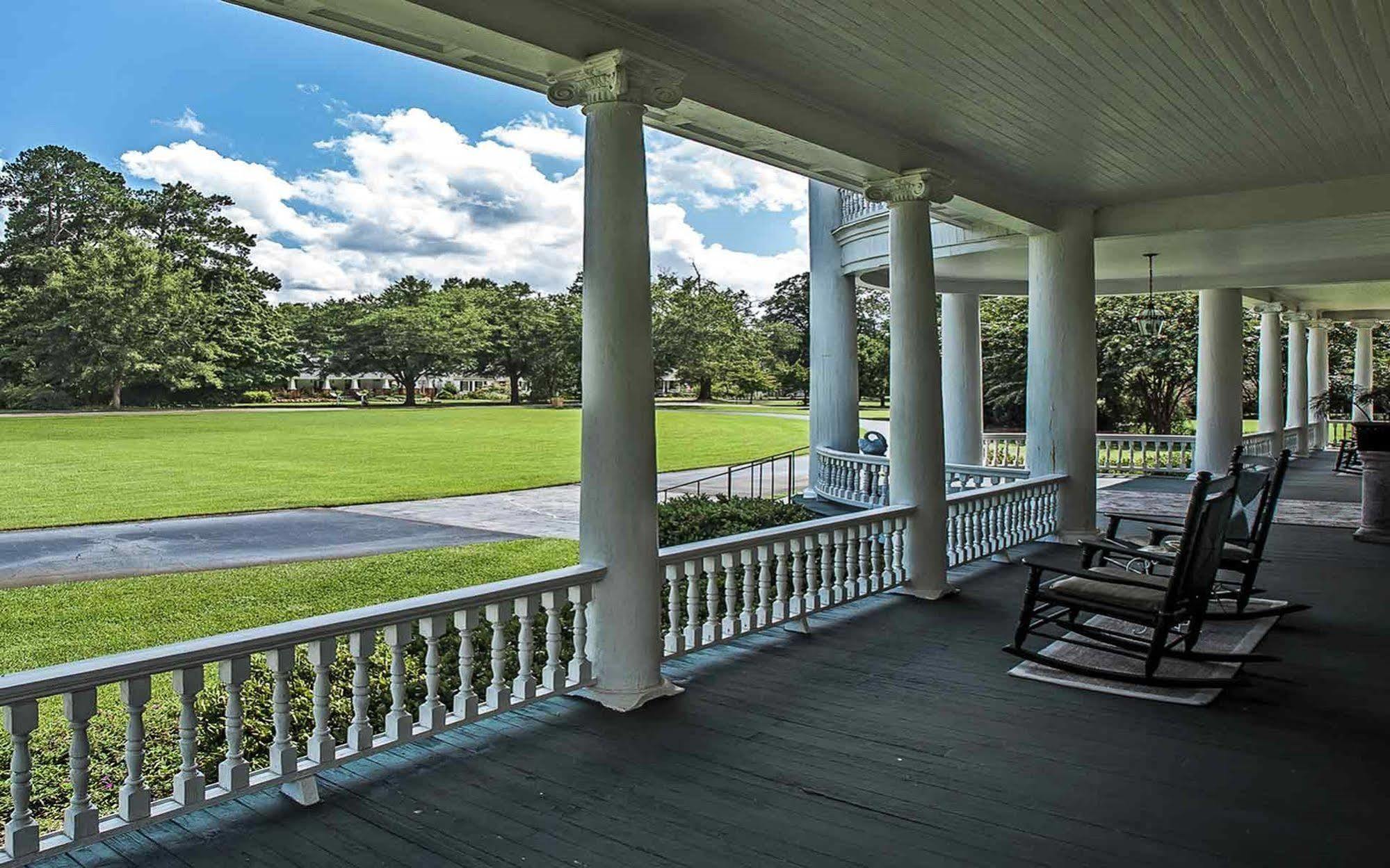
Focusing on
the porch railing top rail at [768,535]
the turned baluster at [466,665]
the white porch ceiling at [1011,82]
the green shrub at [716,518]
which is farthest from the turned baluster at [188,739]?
the green shrub at [716,518]

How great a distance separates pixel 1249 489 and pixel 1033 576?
2.19 m

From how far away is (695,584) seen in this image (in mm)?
4488

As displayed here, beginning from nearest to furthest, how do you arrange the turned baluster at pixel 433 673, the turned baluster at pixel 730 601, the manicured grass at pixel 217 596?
the turned baluster at pixel 433 673, the turned baluster at pixel 730 601, the manicured grass at pixel 217 596

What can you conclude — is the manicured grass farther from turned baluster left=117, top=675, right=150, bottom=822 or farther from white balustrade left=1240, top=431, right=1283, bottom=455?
white balustrade left=1240, top=431, right=1283, bottom=455

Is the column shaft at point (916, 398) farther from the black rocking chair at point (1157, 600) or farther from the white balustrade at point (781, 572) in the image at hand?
the black rocking chair at point (1157, 600)

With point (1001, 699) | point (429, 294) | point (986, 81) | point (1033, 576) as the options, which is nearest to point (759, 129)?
point (986, 81)

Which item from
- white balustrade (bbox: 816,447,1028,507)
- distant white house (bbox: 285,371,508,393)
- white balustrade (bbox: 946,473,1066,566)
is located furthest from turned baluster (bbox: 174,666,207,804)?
white balustrade (bbox: 816,447,1028,507)

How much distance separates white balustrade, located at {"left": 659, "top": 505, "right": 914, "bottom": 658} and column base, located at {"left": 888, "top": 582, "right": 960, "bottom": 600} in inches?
2.3

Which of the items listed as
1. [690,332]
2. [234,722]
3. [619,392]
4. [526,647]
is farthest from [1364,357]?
[234,722]

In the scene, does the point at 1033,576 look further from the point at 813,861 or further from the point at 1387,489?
the point at 1387,489

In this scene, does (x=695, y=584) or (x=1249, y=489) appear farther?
(x=1249, y=489)

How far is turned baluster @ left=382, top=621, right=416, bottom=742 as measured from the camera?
323cm

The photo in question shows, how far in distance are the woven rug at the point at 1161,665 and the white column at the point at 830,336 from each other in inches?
273

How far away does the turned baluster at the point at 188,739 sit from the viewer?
264cm
